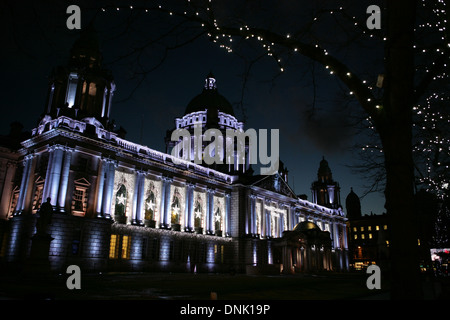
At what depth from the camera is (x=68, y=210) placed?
38719mm

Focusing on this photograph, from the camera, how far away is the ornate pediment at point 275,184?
225 feet

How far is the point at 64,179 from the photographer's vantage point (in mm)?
38906

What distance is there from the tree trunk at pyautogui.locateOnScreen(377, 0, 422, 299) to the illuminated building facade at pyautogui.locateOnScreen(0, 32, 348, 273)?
107 feet

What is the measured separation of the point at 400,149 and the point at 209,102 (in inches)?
3128

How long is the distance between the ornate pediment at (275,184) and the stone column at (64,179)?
35.1 m

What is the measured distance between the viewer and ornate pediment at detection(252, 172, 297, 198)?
68500 mm

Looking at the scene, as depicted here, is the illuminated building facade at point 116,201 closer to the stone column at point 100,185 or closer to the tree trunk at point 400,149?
the stone column at point 100,185

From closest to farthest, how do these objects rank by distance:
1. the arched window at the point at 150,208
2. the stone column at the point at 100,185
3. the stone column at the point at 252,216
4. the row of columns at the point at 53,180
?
the row of columns at the point at 53,180 < the stone column at the point at 100,185 < the arched window at the point at 150,208 < the stone column at the point at 252,216

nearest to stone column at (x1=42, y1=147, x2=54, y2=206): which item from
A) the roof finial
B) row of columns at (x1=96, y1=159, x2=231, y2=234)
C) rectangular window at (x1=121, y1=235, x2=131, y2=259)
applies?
row of columns at (x1=96, y1=159, x2=231, y2=234)

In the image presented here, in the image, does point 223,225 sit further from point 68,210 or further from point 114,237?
point 68,210

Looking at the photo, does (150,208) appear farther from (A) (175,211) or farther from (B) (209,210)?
(B) (209,210)

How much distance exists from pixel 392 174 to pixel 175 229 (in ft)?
157

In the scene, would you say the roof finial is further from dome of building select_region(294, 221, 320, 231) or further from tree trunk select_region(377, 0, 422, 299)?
tree trunk select_region(377, 0, 422, 299)

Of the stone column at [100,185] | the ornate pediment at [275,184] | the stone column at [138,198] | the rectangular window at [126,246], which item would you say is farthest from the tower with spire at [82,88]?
the ornate pediment at [275,184]
